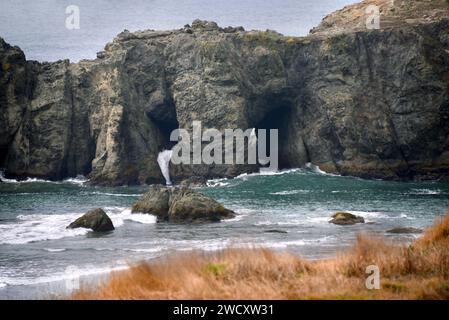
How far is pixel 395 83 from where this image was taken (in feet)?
303

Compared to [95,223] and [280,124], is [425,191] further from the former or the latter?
[95,223]

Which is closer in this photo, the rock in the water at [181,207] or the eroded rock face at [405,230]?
the eroded rock face at [405,230]

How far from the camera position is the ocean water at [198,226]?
3144cm

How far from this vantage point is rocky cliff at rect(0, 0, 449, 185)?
294 ft

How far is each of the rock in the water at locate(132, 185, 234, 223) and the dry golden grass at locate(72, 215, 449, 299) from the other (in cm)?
3227

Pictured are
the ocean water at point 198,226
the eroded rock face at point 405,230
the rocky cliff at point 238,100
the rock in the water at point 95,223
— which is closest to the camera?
the ocean water at point 198,226

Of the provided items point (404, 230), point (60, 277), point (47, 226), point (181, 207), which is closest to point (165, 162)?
point (181, 207)

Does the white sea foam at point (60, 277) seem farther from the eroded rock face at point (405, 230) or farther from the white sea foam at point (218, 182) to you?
the white sea foam at point (218, 182)

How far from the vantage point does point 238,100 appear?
93.1 m

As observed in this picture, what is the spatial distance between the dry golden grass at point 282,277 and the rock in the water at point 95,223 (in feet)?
96.0

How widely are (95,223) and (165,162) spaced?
50.4 meters

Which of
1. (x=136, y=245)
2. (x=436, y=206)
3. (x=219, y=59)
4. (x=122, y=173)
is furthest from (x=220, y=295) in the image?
(x=219, y=59)

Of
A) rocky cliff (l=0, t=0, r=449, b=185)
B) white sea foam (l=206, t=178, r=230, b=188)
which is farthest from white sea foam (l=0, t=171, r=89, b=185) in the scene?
white sea foam (l=206, t=178, r=230, b=188)

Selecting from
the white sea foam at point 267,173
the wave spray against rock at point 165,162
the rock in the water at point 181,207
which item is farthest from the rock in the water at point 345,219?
the wave spray against rock at point 165,162
